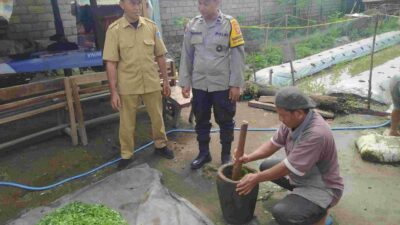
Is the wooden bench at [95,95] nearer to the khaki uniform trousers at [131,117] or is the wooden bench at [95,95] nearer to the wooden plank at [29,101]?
the wooden plank at [29,101]

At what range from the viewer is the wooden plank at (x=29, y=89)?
406 cm

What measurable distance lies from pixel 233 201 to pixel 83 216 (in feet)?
3.97

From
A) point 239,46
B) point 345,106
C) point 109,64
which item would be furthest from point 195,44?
point 345,106

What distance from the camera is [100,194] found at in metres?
3.53

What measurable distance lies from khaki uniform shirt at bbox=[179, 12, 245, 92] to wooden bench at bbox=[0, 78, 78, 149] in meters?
1.72

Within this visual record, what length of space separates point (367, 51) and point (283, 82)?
13.2 feet

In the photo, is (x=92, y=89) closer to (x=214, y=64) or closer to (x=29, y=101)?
(x=29, y=101)

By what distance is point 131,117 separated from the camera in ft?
13.5

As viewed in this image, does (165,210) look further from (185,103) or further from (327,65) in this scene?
(327,65)

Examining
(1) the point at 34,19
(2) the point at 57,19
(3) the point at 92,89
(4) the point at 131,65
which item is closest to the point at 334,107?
(4) the point at 131,65

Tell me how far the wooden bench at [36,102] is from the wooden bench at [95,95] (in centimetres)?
8

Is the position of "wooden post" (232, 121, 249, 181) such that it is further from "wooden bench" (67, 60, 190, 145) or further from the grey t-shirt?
"wooden bench" (67, 60, 190, 145)

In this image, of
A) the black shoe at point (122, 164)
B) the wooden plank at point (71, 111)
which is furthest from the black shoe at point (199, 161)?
the wooden plank at point (71, 111)

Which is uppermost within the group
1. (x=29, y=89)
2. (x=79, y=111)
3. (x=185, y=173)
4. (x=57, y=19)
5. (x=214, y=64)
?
(x=57, y=19)
